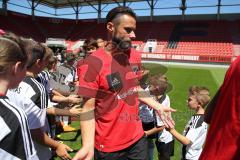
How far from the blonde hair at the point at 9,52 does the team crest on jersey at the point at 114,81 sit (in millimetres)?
1187

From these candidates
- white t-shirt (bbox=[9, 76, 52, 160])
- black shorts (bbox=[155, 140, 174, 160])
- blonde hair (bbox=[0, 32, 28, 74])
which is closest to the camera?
blonde hair (bbox=[0, 32, 28, 74])

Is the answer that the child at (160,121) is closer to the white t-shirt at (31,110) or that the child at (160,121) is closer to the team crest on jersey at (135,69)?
the team crest on jersey at (135,69)

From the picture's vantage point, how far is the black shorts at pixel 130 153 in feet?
10.4

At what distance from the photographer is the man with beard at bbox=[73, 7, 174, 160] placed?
292 centimetres

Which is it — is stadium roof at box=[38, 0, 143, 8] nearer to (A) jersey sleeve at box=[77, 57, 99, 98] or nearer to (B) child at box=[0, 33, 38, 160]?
(A) jersey sleeve at box=[77, 57, 99, 98]

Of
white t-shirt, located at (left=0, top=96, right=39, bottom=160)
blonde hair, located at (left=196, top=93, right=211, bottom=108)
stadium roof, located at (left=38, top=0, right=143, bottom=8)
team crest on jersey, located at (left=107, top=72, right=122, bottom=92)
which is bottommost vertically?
blonde hair, located at (left=196, top=93, right=211, bottom=108)

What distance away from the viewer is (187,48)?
36.0m

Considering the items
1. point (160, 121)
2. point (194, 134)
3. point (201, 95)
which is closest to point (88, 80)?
point (194, 134)

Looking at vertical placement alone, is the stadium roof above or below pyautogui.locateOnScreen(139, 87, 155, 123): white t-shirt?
above

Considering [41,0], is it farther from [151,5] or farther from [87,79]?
[87,79]

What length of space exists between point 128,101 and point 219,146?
1.52 m

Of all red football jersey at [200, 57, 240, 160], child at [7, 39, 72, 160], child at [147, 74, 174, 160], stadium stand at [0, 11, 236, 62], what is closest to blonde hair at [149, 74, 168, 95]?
child at [147, 74, 174, 160]

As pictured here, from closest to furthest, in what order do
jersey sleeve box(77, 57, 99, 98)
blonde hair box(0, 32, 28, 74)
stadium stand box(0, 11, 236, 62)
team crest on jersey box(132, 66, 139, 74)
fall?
blonde hair box(0, 32, 28, 74)
jersey sleeve box(77, 57, 99, 98)
team crest on jersey box(132, 66, 139, 74)
stadium stand box(0, 11, 236, 62)

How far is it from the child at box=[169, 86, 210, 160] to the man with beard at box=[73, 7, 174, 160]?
506mm
